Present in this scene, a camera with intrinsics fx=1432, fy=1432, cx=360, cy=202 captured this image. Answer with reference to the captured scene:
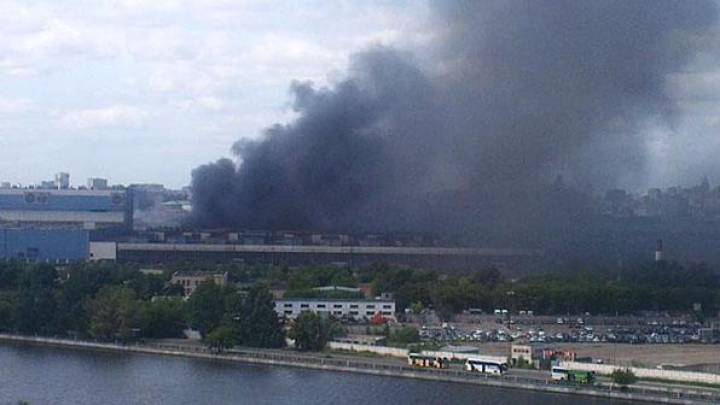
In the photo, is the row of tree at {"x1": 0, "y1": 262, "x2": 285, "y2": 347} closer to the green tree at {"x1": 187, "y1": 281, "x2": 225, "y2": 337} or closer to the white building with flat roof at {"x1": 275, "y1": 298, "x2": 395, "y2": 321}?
the green tree at {"x1": 187, "y1": 281, "x2": 225, "y2": 337}

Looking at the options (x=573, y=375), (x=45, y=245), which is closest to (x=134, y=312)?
(x=573, y=375)

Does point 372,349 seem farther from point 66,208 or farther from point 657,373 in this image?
point 66,208

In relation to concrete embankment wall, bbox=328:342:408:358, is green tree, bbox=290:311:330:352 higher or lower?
higher

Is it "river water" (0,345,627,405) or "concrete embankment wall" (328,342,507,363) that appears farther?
"concrete embankment wall" (328,342,507,363)

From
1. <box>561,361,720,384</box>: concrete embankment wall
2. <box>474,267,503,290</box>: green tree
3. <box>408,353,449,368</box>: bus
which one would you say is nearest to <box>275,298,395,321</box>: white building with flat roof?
<box>474,267,503,290</box>: green tree

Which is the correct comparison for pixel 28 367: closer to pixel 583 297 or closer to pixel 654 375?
pixel 654 375

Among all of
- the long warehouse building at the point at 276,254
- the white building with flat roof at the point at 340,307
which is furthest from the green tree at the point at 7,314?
the long warehouse building at the point at 276,254

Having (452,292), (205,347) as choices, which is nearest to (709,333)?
(452,292)
